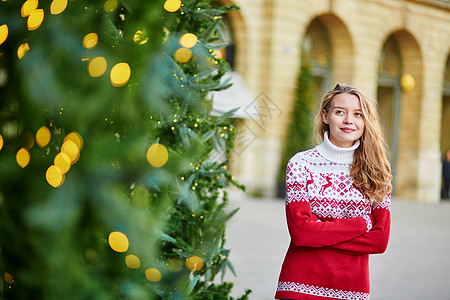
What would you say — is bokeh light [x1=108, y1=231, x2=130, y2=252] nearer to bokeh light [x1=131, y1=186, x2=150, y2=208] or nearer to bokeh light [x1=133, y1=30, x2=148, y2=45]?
bokeh light [x1=131, y1=186, x2=150, y2=208]

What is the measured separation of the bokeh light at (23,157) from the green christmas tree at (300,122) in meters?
16.1

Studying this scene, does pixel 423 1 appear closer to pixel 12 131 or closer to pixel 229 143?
pixel 229 143

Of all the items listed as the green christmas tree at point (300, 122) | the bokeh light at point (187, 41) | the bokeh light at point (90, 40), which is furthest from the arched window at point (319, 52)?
the bokeh light at point (90, 40)

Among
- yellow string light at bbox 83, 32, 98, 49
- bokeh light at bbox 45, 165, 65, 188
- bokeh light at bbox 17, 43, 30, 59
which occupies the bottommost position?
bokeh light at bbox 45, 165, 65, 188

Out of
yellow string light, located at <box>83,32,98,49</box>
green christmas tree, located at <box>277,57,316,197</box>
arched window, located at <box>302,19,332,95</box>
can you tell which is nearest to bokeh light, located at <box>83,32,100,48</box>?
yellow string light, located at <box>83,32,98,49</box>

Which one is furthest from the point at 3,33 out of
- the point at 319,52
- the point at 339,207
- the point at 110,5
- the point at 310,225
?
the point at 319,52

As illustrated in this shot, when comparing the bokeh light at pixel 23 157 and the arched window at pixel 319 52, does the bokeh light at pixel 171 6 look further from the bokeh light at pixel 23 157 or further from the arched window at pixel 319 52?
the arched window at pixel 319 52

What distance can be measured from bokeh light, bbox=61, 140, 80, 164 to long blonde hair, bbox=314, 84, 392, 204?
1.62 m

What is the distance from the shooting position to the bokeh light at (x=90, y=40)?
0.89m

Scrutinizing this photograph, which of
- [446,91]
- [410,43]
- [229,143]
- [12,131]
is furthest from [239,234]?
[446,91]

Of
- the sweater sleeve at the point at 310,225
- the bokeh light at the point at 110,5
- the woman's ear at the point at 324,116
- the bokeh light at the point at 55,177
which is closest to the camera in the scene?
the bokeh light at the point at 55,177

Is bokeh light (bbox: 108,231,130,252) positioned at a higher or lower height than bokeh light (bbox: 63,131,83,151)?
lower

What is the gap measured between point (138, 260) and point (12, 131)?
0.86 ft

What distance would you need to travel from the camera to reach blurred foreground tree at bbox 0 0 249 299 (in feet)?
2.80
